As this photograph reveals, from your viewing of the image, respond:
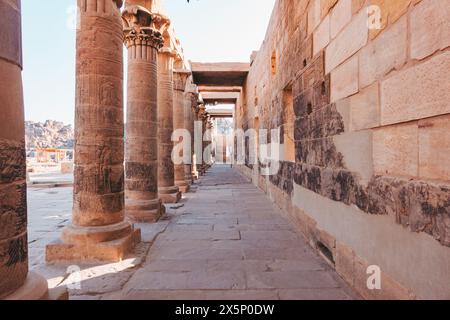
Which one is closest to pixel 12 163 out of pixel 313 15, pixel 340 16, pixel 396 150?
pixel 396 150

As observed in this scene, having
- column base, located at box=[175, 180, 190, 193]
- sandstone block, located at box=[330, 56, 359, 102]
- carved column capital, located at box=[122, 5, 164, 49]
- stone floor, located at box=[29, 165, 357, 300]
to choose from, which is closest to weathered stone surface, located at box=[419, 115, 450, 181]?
sandstone block, located at box=[330, 56, 359, 102]

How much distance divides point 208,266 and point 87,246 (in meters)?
1.52

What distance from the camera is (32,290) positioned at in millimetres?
1801

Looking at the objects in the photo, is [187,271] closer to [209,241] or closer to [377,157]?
[209,241]

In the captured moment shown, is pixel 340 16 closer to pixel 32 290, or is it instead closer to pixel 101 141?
pixel 101 141

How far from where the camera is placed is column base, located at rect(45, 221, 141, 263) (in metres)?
3.44

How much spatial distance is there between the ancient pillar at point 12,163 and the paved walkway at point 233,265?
3.59 feet

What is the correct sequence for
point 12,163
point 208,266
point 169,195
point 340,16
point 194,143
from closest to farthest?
1. point 12,163
2. point 340,16
3. point 208,266
4. point 169,195
5. point 194,143

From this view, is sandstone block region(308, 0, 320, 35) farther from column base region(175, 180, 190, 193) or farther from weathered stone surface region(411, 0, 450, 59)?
column base region(175, 180, 190, 193)

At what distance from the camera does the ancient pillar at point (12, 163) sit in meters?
1.60

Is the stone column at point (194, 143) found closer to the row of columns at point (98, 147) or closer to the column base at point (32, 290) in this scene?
the row of columns at point (98, 147)

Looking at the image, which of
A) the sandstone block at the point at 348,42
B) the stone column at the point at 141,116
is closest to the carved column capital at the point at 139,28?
the stone column at the point at 141,116

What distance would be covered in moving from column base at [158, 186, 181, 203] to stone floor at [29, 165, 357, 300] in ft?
6.12
